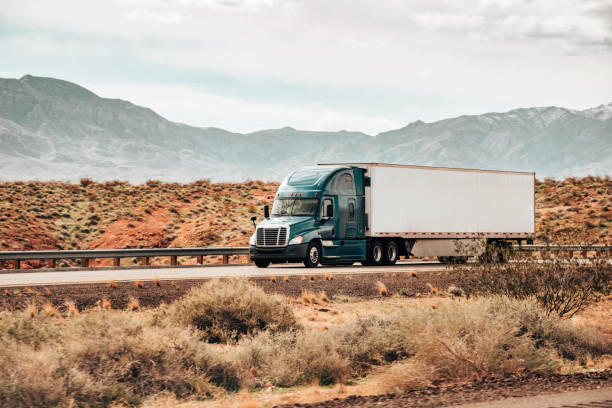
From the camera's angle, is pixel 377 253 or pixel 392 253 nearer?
pixel 377 253

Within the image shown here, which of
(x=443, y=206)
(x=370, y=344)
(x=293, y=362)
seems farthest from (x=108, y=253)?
(x=293, y=362)

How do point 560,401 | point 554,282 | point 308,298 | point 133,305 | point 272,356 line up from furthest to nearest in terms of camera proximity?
point 308,298 < point 133,305 < point 554,282 < point 272,356 < point 560,401

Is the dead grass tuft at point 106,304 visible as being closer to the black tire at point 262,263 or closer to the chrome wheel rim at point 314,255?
the chrome wheel rim at point 314,255

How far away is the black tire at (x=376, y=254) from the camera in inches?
1246

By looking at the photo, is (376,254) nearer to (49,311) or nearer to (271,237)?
(271,237)

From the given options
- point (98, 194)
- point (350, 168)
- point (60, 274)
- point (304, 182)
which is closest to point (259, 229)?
point (304, 182)

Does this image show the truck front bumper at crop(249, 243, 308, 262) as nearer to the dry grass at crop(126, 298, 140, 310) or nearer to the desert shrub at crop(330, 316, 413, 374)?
the dry grass at crop(126, 298, 140, 310)

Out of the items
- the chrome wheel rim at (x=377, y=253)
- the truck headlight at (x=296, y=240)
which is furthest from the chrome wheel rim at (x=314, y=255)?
the chrome wheel rim at (x=377, y=253)

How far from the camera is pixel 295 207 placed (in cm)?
2980

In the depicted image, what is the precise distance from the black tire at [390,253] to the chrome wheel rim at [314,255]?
139 inches

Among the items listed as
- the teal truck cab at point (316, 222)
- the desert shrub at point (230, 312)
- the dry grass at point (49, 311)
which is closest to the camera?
the desert shrub at point (230, 312)

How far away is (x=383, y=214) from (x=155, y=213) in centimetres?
2669

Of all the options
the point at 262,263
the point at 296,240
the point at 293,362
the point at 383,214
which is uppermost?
the point at 383,214

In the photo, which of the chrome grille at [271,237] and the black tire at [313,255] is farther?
the black tire at [313,255]
